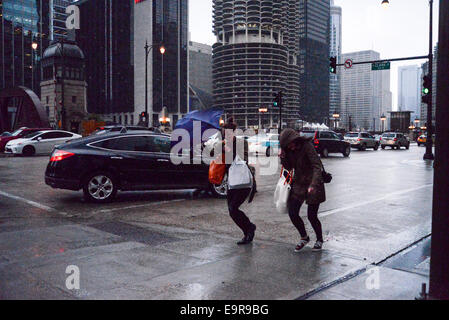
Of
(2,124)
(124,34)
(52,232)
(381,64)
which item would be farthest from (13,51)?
(52,232)

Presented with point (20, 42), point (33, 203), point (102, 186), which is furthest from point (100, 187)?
point (20, 42)

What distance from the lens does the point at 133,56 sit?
16275 centimetres

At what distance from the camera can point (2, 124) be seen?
41.6m

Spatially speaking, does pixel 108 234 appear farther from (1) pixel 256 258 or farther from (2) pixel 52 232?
(1) pixel 256 258

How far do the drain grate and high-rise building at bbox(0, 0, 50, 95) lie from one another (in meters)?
117

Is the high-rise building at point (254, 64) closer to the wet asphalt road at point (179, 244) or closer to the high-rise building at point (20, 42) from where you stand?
the high-rise building at point (20, 42)

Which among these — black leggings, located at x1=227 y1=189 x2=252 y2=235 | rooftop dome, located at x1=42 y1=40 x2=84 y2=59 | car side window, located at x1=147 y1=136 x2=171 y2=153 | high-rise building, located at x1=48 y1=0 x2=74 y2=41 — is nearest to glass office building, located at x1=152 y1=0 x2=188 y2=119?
high-rise building, located at x1=48 y1=0 x2=74 y2=41

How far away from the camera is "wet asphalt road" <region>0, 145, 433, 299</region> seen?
4.41 metres

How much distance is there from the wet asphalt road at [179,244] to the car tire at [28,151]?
579 inches

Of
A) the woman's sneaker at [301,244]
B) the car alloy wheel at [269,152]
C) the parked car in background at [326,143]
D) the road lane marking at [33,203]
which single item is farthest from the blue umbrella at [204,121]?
the car alloy wheel at [269,152]

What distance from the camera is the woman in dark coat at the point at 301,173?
5613 mm

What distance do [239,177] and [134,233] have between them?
205 cm

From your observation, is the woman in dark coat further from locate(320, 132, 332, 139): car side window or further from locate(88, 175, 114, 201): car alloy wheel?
locate(320, 132, 332, 139): car side window
